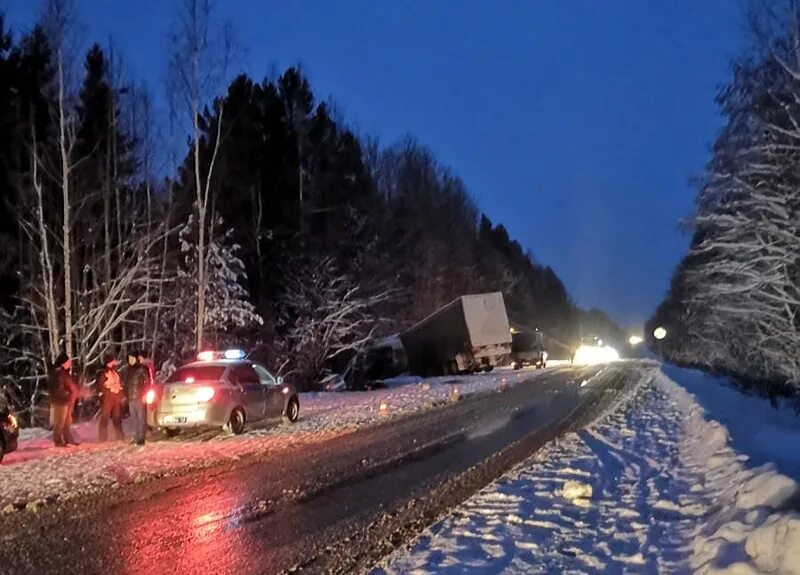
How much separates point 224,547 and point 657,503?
5016 mm

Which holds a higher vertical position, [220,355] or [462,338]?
[462,338]

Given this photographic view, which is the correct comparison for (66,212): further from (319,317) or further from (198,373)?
(319,317)

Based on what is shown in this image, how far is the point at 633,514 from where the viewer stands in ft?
30.5

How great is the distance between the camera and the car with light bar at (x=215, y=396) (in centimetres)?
1739

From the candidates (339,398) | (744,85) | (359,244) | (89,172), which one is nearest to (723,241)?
(744,85)

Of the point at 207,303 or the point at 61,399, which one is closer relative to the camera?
the point at 61,399

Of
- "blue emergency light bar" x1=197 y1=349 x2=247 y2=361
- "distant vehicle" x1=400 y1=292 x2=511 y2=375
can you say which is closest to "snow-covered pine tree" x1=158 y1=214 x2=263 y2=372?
"blue emergency light bar" x1=197 y1=349 x2=247 y2=361

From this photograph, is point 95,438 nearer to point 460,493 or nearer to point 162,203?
point 460,493

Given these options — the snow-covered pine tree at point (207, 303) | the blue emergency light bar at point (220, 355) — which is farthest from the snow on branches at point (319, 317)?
Result: the blue emergency light bar at point (220, 355)

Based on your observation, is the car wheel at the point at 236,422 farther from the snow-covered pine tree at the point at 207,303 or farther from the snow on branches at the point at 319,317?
the snow on branches at the point at 319,317

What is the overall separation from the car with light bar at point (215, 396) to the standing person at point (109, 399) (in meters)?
0.77

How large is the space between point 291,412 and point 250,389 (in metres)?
2.49

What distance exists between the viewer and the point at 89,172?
2834cm

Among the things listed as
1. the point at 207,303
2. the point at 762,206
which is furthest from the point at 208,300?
the point at 762,206
